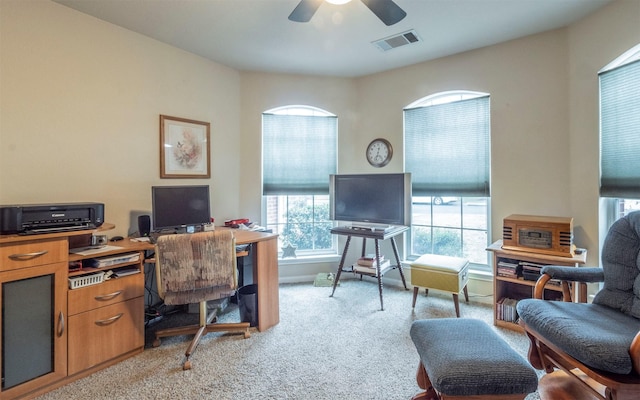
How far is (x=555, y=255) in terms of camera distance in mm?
2389

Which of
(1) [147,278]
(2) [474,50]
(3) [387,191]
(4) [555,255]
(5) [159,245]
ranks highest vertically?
(2) [474,50]

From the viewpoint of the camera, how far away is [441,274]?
2.85 meters

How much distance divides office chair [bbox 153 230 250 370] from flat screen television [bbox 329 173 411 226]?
1.65 m

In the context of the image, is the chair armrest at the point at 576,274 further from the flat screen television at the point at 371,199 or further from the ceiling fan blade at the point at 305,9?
the ceiling fan blade at the point at 305,9

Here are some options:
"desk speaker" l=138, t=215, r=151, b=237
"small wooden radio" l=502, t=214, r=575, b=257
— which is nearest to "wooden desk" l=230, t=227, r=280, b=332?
"desk speaker" l=138, t=215, r=151, b=237

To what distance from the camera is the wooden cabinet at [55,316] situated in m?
1.75

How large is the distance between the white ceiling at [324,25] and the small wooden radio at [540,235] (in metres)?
1.72

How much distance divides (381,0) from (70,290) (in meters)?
2.67

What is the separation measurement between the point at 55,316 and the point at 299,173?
266 centimetres

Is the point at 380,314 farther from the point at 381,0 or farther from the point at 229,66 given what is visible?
the point at 229,66

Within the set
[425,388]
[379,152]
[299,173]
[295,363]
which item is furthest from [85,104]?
[425,388]

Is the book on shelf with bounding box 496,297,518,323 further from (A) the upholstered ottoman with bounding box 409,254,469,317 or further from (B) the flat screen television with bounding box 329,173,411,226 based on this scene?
(B) the flat screen television with bounding box 329,173,411,226

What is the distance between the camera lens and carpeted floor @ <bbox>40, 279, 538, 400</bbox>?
1858 millimetres

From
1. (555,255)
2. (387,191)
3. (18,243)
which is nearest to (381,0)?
(387,191)
